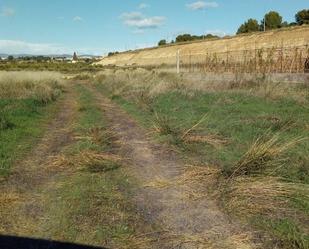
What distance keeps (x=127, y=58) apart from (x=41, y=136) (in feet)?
285

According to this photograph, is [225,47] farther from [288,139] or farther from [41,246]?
[41,246]

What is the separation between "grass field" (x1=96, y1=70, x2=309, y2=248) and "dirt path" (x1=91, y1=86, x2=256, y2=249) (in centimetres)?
26

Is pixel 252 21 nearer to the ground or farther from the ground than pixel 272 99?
farther from the ground

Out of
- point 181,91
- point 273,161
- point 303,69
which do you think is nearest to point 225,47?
point 303,69

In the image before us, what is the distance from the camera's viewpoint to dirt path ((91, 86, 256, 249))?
167 inches

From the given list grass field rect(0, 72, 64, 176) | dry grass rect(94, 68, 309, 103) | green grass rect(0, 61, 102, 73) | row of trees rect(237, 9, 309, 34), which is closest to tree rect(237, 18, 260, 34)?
row of trees rect(237, 9, 309, 34)

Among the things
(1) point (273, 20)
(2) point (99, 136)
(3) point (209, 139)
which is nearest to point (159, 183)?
(3) point (209, 139)

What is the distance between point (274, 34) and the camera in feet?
167

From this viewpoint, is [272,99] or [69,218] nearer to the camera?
[69,218]

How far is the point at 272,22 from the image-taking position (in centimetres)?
7331

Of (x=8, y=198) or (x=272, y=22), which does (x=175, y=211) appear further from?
(x=272, y=22)

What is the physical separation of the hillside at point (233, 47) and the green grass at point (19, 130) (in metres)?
14.7

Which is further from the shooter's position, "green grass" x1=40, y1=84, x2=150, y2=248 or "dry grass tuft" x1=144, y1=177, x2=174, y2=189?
"dry grass tuft" x1=144, y1=177, x2=174, y2=189

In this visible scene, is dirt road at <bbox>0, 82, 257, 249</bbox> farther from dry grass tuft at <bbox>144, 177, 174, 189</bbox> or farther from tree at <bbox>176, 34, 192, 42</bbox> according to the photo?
tree at <bbox>176, 34, 192, 42</bbox>
